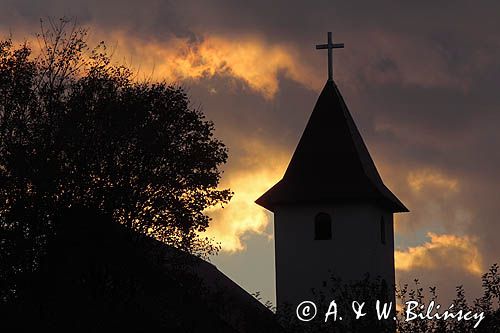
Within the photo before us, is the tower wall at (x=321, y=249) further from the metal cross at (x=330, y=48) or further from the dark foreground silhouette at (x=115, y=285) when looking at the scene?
the dark foreground silhouette at (x=115, y=285)

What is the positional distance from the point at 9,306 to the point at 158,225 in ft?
18.0

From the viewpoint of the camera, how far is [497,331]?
31.0 meters

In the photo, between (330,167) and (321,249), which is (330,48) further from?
(321,249)

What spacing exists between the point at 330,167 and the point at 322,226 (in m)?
2.44

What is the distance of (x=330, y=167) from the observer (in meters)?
52.0

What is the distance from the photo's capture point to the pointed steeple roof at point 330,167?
51.1m

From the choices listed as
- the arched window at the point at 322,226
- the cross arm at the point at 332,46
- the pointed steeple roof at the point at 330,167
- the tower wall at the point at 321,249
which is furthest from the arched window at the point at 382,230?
the cross arm at the point at 332,46

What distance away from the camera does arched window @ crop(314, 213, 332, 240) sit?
50.8 m

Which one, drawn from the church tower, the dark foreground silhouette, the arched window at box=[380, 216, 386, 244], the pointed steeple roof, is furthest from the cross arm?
the dark foreground silhouette

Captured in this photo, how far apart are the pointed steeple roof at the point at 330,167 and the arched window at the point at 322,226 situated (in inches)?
24.9

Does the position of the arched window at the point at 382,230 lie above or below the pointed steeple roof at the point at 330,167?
below

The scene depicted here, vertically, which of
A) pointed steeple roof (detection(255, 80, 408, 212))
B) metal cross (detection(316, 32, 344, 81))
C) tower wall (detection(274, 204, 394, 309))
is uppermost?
metal cross (detection(316, 32, 344, 81))

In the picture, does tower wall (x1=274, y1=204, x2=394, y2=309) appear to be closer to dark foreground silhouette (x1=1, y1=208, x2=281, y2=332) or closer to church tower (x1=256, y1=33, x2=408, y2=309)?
church tower (x1=256, y1=33, x2=408, y2=309)

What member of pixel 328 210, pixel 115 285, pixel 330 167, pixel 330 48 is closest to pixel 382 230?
pixel 328 210
